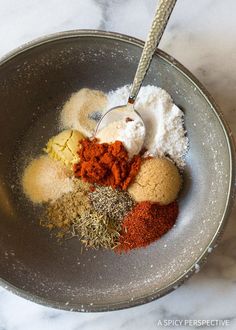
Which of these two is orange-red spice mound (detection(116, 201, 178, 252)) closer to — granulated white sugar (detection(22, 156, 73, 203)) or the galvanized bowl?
the galvanized bowl

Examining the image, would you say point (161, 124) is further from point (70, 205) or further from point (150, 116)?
point (70, 205)

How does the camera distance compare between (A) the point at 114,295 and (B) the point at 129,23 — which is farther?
(B) the point at 129,23

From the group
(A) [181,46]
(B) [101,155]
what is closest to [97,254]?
(B) [101,155]

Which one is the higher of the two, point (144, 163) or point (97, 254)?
point (144, 163)

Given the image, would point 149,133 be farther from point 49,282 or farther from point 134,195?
point 49,282

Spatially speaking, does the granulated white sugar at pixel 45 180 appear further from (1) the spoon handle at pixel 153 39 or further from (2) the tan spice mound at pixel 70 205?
(1) the spoon handle at pixel 153 39

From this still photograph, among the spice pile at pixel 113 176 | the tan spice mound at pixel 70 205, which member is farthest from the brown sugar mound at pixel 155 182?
the tan spice mound at pixel 70 205

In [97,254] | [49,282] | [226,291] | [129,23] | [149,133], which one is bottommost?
[49,282]
